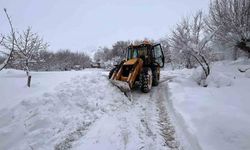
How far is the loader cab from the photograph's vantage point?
13283 mm

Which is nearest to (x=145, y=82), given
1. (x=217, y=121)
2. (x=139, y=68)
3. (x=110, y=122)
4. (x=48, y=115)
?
(x=139, y=68)

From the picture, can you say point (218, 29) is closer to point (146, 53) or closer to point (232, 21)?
point (232, 21)

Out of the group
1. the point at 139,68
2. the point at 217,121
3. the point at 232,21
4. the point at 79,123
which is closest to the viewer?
the point at 217,121

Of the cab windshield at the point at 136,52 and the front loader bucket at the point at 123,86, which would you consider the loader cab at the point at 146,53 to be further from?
the front loader bucket at the point at 123,86

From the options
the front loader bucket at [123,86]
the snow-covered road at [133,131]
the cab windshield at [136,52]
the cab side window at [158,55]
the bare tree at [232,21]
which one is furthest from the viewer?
the bare tree at [232,21]

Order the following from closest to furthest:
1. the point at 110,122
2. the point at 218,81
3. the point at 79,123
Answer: the point at 79,123 → the point at 110,122 → the point at 218,81

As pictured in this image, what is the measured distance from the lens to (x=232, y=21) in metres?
16.9

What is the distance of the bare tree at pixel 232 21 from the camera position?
1669cm

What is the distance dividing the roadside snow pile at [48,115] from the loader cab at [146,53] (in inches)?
198

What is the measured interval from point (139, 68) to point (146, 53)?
191 cm

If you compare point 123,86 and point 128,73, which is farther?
point 128,73

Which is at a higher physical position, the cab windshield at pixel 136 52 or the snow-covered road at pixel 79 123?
the cab windshield at pixel 136 52

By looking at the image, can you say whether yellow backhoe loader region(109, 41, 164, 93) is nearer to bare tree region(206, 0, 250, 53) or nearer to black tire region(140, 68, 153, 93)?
black tire region(140, 68, 153, 93)

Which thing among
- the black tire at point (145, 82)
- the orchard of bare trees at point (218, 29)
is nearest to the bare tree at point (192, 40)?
the orchard of bare trees at point (218, 29)
